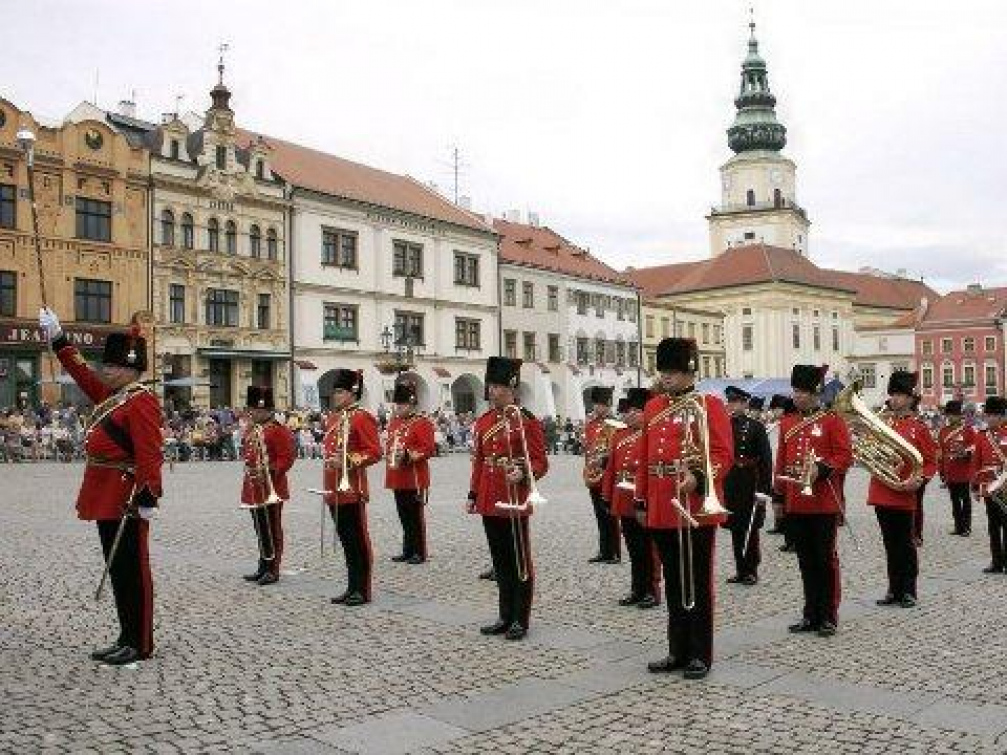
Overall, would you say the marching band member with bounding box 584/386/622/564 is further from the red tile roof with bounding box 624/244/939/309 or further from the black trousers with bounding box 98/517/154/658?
the red tile roof with bounding box 624/244/939/309

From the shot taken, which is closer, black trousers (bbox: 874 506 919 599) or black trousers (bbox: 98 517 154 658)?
black trousers (bbox: 98 517 154 658)

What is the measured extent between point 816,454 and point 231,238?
39.0 m

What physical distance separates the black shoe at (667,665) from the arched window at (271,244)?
4115 centimetres

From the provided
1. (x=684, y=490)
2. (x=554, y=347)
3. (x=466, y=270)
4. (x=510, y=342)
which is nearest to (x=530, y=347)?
(x=510, y=342)

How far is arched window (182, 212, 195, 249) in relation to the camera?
43.1 meters

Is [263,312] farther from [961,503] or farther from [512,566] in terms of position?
[512,566]

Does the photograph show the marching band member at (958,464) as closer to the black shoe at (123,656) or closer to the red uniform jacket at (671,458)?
the red uniform jacket at (671,458)

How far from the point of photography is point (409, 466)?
511 inches

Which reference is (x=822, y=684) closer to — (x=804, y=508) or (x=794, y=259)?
(x=804, y=508)

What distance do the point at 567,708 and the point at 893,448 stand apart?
16.8 feet

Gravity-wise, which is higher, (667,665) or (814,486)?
(814,486)

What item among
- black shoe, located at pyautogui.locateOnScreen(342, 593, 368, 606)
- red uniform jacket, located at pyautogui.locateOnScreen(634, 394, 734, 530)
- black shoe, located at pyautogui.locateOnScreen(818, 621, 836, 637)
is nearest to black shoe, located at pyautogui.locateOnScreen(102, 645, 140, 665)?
black shoe, located at pyautogui.locateOnScreen(342, 593, 368, 606)

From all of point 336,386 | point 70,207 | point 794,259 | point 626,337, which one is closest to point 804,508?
point 336,386

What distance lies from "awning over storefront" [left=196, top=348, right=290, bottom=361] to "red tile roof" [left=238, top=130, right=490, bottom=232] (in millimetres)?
7685
